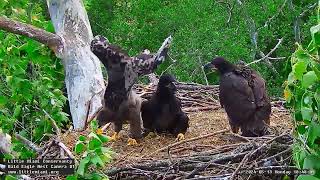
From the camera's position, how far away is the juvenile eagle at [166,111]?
266 inches

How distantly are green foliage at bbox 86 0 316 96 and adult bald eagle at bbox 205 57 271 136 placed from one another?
479 cm

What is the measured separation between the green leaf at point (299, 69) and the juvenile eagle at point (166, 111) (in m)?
3.62

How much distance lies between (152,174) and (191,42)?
24.1ft

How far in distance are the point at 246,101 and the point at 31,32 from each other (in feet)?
8.03

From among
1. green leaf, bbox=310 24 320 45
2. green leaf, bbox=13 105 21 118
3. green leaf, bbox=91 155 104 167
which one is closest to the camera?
green leaf, bbox=310 24 320 45

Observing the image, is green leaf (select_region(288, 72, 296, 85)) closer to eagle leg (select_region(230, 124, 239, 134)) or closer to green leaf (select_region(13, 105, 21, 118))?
eagle leg (select_region(230, 124, 239, 134))

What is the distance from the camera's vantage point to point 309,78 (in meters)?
2.98

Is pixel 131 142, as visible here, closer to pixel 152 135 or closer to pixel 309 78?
pixel 152 135

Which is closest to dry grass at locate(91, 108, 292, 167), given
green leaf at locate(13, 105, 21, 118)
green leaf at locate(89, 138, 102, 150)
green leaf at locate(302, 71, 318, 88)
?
green leaf at locate(13, 105, 21, 118)

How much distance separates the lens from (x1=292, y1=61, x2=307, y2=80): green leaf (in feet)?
9.98

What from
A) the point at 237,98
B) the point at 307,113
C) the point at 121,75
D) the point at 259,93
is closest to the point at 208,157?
the point at 237,98

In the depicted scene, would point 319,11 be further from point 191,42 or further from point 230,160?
point 191,42

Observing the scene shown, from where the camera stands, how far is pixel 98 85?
779 centimetres

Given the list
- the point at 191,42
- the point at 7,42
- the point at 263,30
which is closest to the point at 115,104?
the point at 7,42
